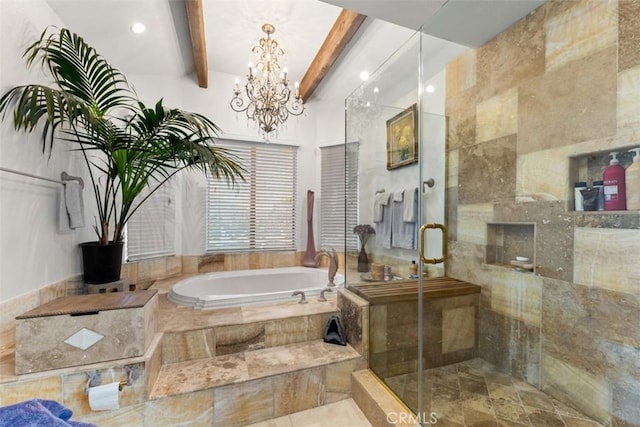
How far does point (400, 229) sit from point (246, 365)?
164 centimetres

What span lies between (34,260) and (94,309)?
0.70m

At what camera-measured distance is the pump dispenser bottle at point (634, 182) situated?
4.39 feet

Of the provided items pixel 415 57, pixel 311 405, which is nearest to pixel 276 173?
pixel 415 57

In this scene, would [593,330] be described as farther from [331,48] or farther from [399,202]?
[331,48]

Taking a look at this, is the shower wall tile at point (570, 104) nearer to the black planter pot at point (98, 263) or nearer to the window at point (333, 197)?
the window at point (333, 197)

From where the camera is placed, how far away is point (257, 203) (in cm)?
339

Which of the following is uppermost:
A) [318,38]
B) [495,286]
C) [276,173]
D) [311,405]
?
[318,38]

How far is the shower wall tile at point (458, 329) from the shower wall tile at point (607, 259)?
29.9 inches

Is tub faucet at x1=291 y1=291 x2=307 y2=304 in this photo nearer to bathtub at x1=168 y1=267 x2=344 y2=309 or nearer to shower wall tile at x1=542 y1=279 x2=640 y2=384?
bathtub at x1=168 y1=267 x2=344 y2=309

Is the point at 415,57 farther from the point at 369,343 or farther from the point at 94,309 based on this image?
the point at 94,309

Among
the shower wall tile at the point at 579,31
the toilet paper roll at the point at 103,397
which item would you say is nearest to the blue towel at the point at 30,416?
the toilet paper roll at the point at 103,397

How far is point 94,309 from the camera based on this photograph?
132 centimetres

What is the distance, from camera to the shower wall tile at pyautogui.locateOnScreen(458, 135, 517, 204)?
1.95 meters

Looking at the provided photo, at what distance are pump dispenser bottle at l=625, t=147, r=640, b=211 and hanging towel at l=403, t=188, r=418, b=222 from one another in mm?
1216
